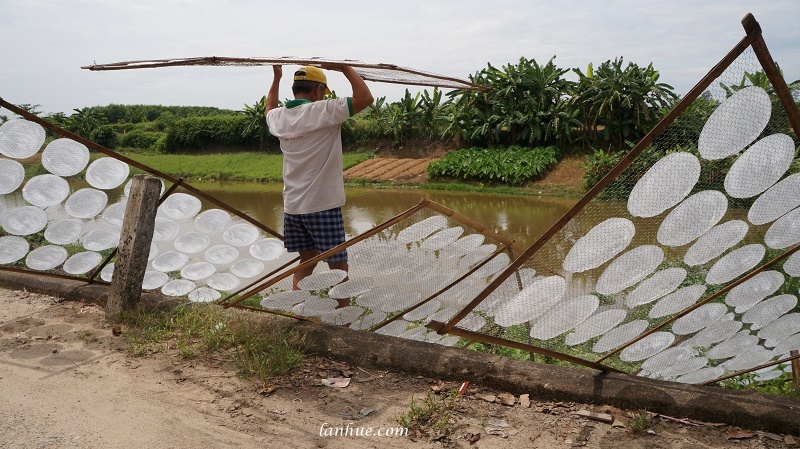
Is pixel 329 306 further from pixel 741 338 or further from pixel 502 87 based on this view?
pixel 502 87

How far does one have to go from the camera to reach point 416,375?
2738 millimetres

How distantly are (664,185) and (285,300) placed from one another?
5.72 feet

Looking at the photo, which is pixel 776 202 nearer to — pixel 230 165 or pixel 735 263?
pixel 735 263

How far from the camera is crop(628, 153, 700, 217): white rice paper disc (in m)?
1.90

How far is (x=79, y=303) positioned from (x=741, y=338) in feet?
12.0

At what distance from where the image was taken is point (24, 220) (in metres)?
3.79

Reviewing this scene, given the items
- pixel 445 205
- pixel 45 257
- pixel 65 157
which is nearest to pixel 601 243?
pixel 65 157

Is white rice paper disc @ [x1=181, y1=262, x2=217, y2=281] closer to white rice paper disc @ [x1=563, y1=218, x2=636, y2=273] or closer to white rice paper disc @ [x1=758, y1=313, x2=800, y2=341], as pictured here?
white rice paper disc @ [x1=563, y1=218, x2=636, y2=273]

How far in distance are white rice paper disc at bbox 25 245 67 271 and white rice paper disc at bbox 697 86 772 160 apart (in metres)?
3.80

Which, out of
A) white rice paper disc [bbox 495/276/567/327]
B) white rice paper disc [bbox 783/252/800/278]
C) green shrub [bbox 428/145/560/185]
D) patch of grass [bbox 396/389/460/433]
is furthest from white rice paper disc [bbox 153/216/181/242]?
green shrub [bbox 428/145/560/185]

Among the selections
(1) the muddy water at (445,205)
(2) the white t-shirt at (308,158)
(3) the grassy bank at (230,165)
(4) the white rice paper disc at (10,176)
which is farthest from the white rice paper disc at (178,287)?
(3) the grassy bank at (230,165)

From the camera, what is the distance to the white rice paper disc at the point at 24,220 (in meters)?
3.78

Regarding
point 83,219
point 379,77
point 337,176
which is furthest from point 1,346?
point 379,77

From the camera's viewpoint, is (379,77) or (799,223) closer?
(799,223)
